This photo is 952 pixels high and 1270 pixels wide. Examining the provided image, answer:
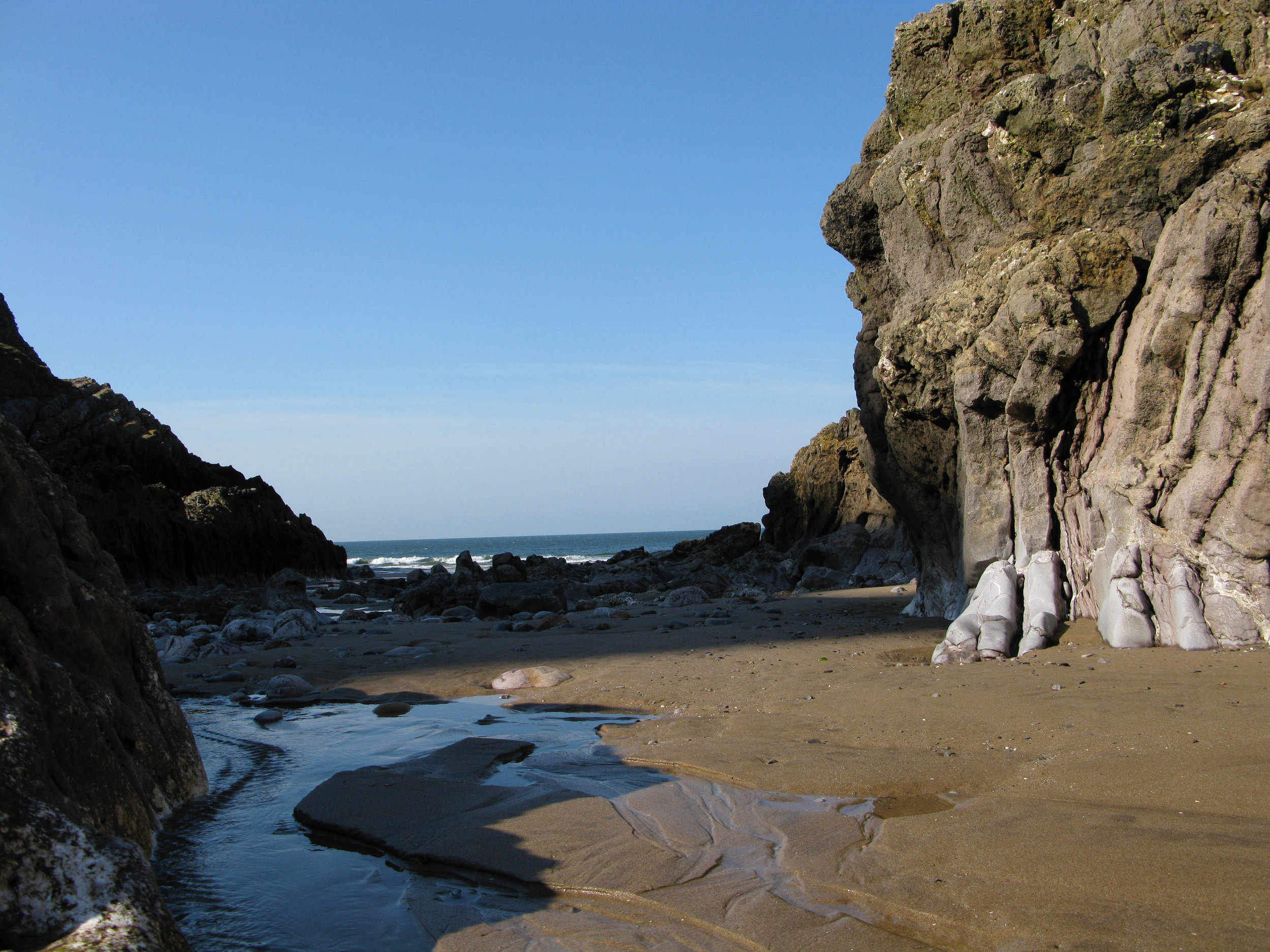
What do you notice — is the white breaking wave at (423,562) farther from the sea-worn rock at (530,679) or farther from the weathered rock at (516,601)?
the sea-worn rock at (530,679)

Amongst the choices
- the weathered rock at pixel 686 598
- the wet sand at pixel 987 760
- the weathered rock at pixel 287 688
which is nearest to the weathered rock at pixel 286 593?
the weathered rock at pixel 287 688

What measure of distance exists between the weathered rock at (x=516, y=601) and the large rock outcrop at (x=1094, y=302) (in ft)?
22.3

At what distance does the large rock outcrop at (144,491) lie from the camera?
2331 cm

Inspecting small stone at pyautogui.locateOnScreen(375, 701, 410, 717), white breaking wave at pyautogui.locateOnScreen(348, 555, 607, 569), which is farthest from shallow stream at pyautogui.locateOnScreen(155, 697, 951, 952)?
white breaking wave at pyautogui.locateOnScreen(348, 555, 607, 569)

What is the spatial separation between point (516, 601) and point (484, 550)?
6834 centimetres

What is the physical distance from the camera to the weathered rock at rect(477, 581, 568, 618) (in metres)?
14.2

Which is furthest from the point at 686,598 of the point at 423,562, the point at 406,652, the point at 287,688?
the point at 423,562

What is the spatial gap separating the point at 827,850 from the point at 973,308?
6.60 m

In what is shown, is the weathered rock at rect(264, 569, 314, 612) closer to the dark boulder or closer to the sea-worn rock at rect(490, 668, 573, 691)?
the sea-worn rock at rect(490, 668, 573, 691)

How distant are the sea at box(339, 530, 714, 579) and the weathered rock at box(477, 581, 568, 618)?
85.6 ft

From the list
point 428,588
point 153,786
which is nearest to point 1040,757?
point 153,786

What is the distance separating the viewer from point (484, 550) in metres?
81.3

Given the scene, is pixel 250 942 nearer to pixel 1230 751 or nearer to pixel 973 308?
pixel 1230 751

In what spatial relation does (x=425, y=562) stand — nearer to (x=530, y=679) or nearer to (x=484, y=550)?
(x=484, y=550)
